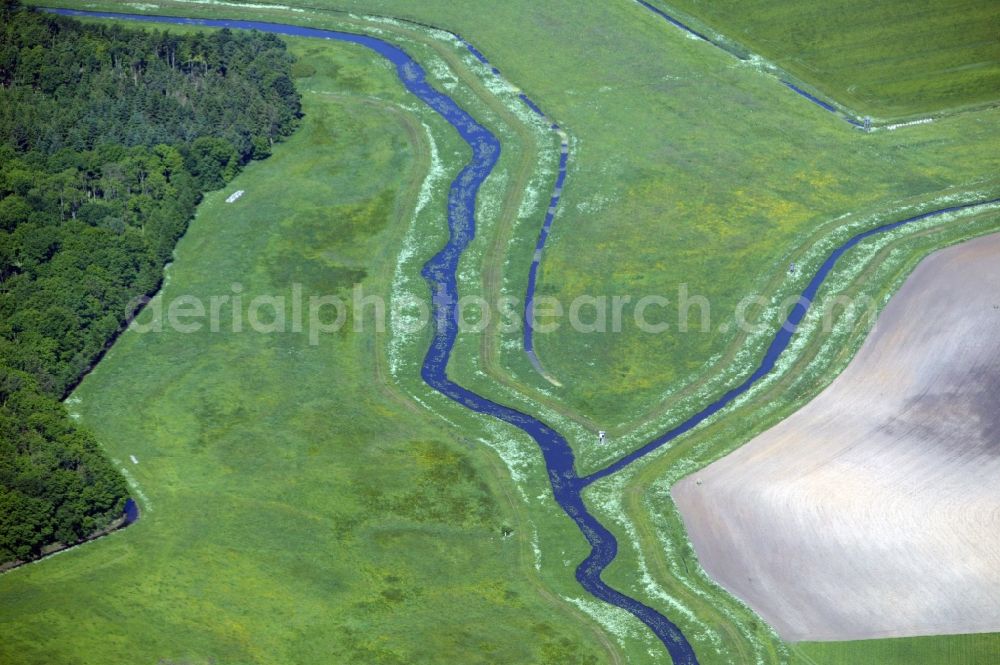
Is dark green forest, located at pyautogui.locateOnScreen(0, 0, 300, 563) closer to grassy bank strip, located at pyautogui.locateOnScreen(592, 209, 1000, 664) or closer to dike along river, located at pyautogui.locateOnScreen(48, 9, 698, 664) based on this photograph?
dike along river, located at pyautogui.locateOnScreen(48, 9, 698, 664)

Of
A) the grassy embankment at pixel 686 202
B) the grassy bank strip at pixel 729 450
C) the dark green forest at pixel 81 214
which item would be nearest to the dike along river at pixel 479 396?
the grassy bank strip at pixel 729 450

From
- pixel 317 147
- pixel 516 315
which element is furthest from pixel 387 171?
pixel 516 315

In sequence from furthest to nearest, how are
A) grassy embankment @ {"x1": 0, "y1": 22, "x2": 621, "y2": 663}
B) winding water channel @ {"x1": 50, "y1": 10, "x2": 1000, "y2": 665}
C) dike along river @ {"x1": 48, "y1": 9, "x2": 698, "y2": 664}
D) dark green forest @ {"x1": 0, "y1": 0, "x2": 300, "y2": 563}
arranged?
dark green forest @ {"x1": 0, "y1": 0, "x2": 300, "y2": 563}
winding water channel @ {"x1": 50, "y1": 10, "x2": 1000, "y2": 665}
dike along river @ {"x1": 48, "y1": 9, "x2": 698, "y2": 664}
grassy embankment @ {"x1": 0, "y1": 22, "x2": 621, "y2": 663}

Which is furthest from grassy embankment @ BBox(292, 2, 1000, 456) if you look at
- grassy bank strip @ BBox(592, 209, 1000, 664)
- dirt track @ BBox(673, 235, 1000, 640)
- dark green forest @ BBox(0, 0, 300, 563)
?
dark green forest @ BBox(0, 0, 300, 563)

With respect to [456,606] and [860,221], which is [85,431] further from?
[860,221]

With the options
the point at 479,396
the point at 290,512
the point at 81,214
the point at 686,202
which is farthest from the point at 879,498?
the point at 81,214

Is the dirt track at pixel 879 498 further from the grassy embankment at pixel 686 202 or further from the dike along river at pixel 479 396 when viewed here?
the grassy embankment at pixel 686 202

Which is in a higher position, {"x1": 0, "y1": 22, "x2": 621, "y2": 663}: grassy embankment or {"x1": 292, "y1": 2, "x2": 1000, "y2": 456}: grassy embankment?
{"x1": 292, "y1": 2, "x2": 1000, "y2": 456}: grassy embankment

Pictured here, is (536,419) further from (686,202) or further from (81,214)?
(81,214)
